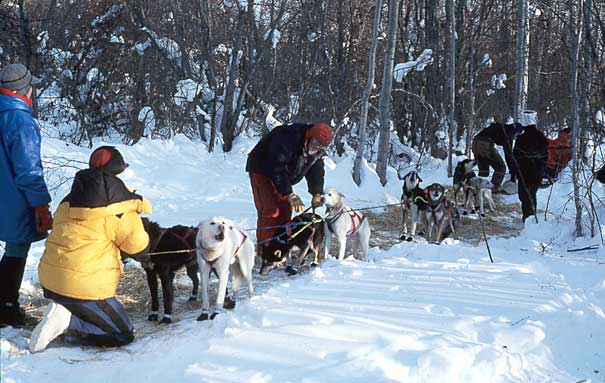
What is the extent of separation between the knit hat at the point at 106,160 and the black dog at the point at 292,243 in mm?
2331

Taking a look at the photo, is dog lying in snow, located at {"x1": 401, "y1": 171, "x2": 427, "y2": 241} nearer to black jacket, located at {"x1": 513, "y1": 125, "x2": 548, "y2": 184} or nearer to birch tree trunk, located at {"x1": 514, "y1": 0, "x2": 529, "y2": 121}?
black jacket, located at {"x1": 513, "y1": 125, "x2": 548, "y2": 184}

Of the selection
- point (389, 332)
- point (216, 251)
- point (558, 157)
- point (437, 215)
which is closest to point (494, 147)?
point (558, 157)

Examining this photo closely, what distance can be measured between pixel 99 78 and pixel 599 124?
13.4 metres

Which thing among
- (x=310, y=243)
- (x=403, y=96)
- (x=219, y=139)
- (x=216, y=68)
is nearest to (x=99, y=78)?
(x=216, y=68)

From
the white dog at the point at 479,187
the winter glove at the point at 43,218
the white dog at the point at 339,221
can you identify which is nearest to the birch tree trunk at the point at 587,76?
the white dog at the point at 479,187

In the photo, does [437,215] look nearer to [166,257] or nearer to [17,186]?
[166,257]

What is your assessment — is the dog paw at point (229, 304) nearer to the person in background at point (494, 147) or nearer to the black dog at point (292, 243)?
the black dog at point (292, 243)

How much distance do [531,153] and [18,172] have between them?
726 cm

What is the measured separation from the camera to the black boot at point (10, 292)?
3.91 meters

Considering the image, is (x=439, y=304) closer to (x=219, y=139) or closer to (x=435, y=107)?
(x=219, y=139)

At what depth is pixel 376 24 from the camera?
10.7 m

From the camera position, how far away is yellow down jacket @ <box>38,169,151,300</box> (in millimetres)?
3529

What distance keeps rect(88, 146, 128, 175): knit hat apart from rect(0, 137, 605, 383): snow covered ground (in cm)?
113

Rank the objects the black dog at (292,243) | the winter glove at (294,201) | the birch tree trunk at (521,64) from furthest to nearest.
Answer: the birch tree trunk at (521,64) < the black dog at (292,243) < the winter glove at (294,201)
